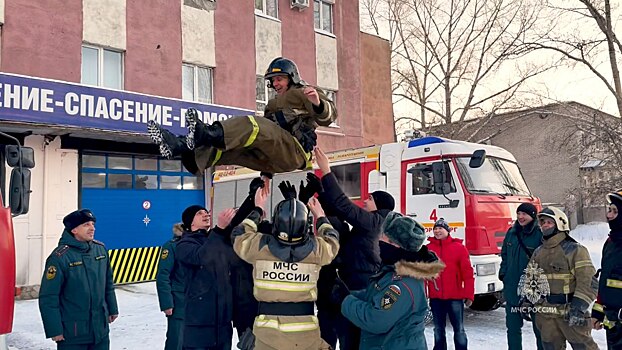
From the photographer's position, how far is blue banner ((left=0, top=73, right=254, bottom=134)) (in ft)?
33.3

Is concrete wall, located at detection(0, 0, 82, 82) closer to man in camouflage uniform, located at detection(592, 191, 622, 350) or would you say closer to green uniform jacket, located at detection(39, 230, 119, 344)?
green uniform jacket, located at detection(39, 230, 119, 344)

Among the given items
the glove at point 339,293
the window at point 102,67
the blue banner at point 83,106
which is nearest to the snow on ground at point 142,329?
the blue banner at point 83,106

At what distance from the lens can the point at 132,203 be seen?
13516mm

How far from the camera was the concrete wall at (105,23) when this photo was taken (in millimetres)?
12617

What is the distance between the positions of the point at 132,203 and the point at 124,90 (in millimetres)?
2833

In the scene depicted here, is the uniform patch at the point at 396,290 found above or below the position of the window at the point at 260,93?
below

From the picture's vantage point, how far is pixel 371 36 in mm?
20312

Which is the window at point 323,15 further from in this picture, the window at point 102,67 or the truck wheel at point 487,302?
the truck wheel at point 487,302

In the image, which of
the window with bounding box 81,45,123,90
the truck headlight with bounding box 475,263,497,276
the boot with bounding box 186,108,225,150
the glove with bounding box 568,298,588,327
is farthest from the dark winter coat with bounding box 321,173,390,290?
the window with bounding box 81,45,123,90

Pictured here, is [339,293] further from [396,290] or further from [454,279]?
[454,279]

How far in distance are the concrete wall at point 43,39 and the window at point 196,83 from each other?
9.81 feet

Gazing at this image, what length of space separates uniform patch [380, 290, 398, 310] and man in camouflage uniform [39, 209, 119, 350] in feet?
9.57

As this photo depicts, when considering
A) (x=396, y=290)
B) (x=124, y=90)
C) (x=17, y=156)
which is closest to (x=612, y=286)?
(x=396, y=290)

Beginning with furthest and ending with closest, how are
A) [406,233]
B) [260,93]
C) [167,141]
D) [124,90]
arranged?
1. [260,93]
2. [124,90]
3. [167,141]
4. [406,233]
